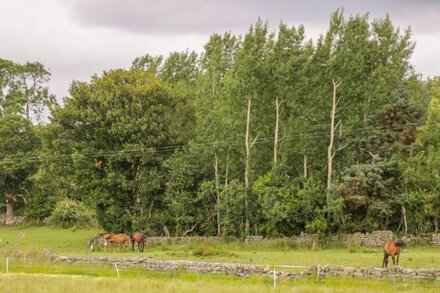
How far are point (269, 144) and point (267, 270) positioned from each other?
24.7 meters

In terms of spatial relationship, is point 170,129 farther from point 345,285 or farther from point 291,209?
point 345,285

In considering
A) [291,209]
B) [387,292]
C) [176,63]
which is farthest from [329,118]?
[176,63]

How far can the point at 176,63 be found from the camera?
281 feet

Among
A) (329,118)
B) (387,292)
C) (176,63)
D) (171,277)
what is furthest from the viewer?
(176,63)

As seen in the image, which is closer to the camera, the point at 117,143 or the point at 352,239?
the point at 352,239

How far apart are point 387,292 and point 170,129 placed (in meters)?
34.4

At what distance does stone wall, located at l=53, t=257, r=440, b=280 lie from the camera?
2422 cm

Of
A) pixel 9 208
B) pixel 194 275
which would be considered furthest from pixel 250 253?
pixel 9 208

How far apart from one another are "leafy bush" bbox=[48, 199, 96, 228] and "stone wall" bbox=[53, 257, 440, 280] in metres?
33.4

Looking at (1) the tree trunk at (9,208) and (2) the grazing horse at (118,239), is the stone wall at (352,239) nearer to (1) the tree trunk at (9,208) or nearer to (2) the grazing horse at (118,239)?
(2) the grazing horse at (118,239)

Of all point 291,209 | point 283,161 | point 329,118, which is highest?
point 329,118

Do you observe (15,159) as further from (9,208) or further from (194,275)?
(194,275)

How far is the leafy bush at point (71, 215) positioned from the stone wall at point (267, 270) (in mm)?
33384

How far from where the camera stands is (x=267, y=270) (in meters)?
26.1
